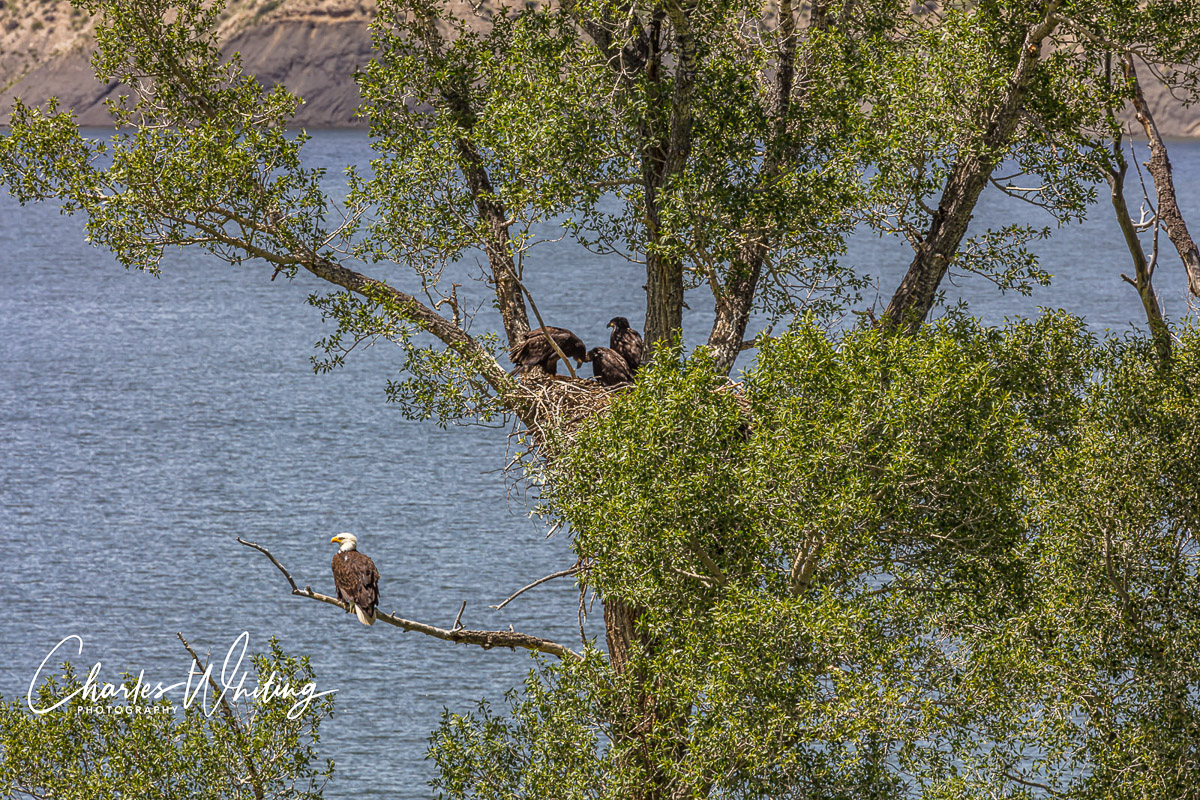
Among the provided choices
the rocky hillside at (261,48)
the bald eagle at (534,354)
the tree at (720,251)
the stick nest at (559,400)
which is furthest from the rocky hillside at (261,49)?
the stick nest at (559,400)

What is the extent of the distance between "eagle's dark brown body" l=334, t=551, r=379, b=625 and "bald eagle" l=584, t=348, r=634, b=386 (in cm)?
315

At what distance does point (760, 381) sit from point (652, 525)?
1.39 meters

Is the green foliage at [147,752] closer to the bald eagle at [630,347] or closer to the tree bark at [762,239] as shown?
the bald eagle at [630,347]

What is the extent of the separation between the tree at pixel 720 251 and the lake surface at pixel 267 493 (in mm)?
16387

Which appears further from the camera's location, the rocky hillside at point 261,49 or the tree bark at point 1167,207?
the rocky hillside at point 261,49

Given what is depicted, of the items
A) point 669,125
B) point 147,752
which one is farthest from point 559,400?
point 147,752

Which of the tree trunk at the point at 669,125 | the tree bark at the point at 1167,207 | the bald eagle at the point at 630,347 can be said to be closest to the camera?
the tree trunk at the point at 669,125

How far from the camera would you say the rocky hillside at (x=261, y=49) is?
13588cm

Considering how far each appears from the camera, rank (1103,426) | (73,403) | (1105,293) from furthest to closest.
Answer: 1. (1105,293)
2. (73,403)
3. (1103,426)

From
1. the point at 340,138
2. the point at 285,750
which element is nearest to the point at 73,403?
the point at 285,750

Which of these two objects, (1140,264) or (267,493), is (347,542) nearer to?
(1140,264)

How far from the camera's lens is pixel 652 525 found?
1048 cm

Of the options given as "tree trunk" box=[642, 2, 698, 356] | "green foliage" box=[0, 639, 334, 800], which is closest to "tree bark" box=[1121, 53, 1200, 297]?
"tree trunk" box=[642, 2, 698, 356]

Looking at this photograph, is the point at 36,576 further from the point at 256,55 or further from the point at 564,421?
the point at 256,55
